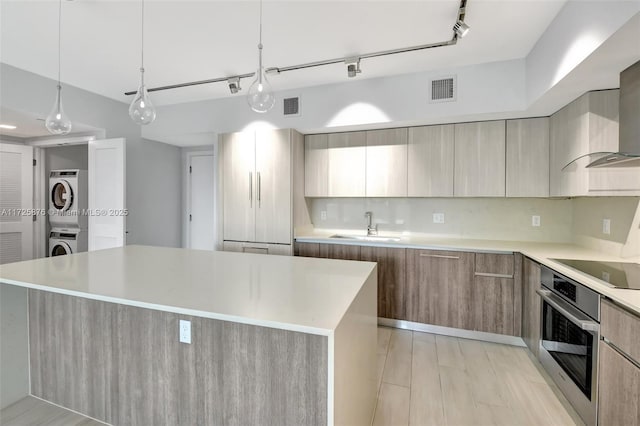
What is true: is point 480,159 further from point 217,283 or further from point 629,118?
point 217,283

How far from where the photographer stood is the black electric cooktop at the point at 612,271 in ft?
5.11

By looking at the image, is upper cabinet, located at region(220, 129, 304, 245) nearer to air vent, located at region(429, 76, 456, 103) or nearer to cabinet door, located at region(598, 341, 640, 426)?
air vent, located at region(429, 76, 456, 103)

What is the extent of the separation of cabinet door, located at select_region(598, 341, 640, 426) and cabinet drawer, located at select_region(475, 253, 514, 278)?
118 cm

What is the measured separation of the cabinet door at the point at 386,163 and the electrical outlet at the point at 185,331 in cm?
248

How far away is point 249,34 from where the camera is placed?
2334mm

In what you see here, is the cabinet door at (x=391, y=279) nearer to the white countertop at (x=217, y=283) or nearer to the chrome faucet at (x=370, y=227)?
the chrome faucet at (x=370, y=227)

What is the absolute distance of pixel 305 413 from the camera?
3.58 ft

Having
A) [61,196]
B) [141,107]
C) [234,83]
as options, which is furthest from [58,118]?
[61,196]

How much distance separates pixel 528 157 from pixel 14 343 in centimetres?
441

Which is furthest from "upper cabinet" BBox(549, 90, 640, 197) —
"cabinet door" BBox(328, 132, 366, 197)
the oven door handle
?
"cabinet door" BBox(328, 132, 366, 197)

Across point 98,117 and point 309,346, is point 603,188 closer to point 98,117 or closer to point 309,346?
point 309,346

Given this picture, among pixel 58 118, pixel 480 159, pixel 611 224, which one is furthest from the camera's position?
pixel 480 159

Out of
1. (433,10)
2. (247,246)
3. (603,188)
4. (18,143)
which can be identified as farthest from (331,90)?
(18,143)

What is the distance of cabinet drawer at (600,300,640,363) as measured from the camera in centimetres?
130
